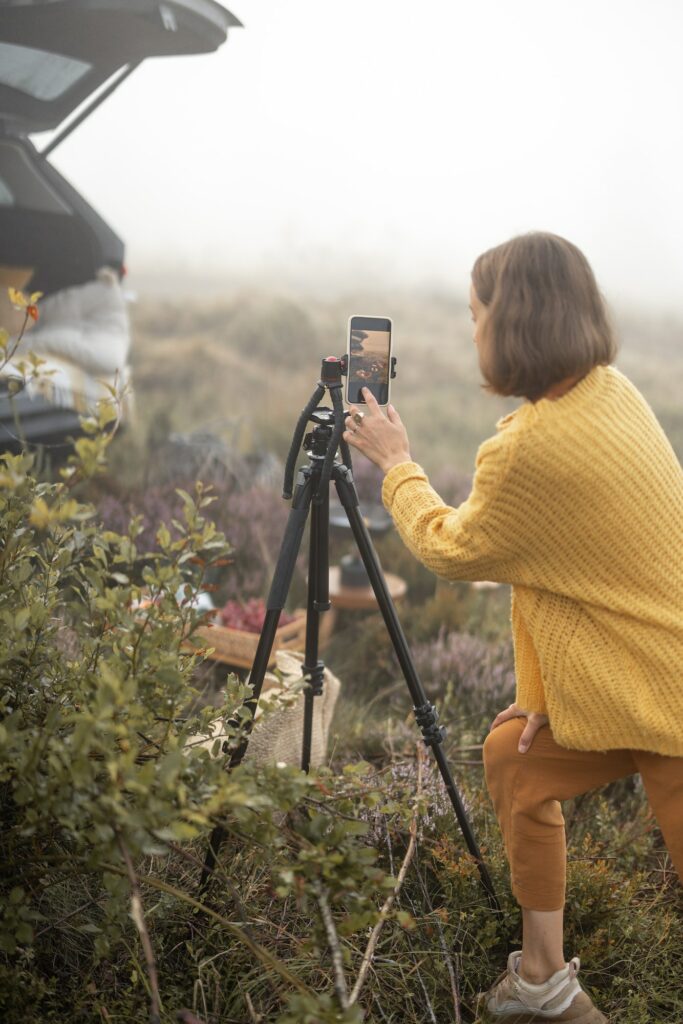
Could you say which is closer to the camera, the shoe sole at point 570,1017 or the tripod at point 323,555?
the shoe sole at point 570,1017

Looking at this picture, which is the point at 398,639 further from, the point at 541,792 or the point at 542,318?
the point at 542,318

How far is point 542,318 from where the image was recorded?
1747 mm

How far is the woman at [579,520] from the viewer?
1.75 m

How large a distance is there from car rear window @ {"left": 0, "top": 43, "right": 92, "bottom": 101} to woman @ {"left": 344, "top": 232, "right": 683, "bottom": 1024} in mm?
2617

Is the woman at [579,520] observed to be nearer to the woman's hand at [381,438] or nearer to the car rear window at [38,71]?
the woman's hand at [381,438]

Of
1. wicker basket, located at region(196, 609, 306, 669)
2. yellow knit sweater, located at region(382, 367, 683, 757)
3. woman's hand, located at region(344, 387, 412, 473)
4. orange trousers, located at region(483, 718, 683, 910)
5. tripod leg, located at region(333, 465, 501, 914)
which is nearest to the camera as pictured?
yellow knit sweater, located at region(382, 367, 683, 757)

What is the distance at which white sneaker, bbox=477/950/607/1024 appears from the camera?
198 centimetres

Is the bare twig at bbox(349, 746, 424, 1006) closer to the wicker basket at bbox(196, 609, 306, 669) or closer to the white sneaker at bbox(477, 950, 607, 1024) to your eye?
the white sneaker at bbox(477, 950, 607, 1024)

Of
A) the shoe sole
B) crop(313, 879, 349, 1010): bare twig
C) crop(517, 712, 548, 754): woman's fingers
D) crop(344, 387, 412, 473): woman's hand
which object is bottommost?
the shoe sole

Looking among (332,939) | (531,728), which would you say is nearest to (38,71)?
(531,728)

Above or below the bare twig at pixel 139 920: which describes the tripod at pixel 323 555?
above

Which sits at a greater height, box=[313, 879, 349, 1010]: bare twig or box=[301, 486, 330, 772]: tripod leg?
box=[301, 486, 330, 772]: tripod leg

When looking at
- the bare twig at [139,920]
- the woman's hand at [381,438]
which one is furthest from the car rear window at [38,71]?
the bare twig at [139,920]

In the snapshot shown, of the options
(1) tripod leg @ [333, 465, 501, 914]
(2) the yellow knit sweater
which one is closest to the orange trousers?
(2) the yellow knit sweater
